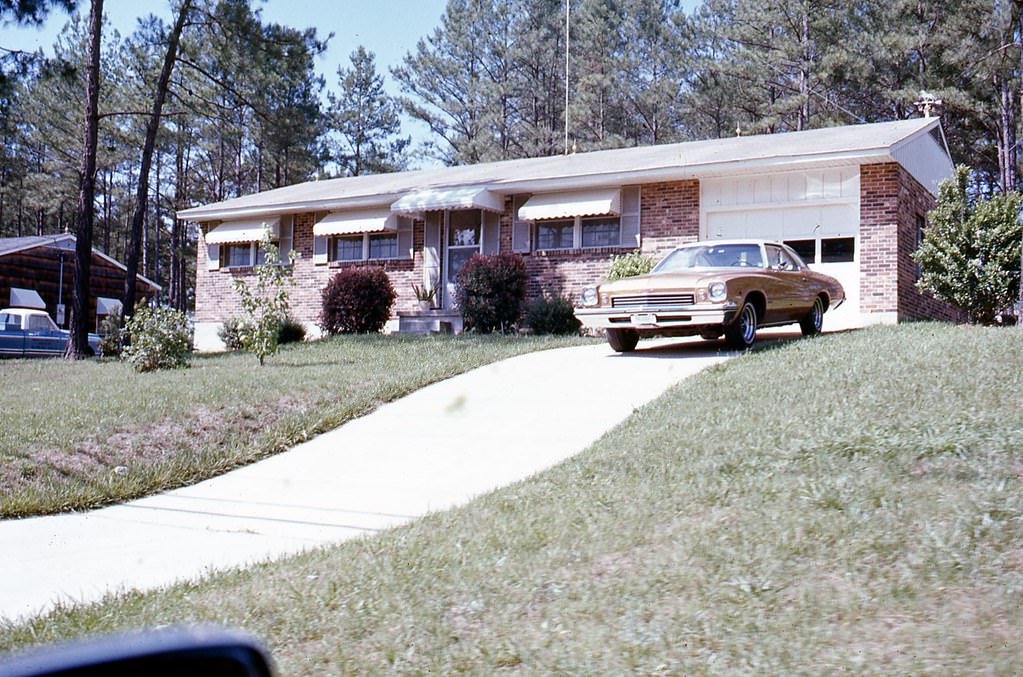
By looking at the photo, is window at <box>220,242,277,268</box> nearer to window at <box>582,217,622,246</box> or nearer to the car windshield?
window at <box>582,217,622,246</box>

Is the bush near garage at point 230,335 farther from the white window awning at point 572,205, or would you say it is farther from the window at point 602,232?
the window at point 602,232

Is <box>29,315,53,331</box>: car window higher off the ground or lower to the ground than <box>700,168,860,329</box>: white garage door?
lower

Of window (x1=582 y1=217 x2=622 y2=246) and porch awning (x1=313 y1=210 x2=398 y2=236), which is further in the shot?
porch awning (x1=313 y1=210 x2=398 y2=236)

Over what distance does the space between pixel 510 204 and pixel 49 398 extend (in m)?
11.8

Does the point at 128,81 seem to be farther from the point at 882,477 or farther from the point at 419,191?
the point at 882,477

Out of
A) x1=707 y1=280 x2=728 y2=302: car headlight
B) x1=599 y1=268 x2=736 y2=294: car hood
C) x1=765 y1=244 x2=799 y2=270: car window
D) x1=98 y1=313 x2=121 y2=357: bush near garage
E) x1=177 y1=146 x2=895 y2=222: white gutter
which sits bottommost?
x1=98 y1=313 x2=121 y2=357: bush near garage

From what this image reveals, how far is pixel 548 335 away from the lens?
54.0 ft

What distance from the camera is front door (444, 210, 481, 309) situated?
67.5 feet

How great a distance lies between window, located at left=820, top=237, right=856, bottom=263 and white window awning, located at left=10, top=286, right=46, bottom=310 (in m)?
28.7

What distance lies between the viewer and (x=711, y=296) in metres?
11.5

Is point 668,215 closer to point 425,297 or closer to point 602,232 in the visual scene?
point 602,232

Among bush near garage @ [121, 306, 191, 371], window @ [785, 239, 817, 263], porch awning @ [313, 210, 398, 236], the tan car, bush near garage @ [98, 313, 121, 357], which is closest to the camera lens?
the tan car

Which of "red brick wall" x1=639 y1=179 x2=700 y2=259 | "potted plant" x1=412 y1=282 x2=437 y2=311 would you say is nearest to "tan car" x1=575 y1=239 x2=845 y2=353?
"red brick wall" x1=639 y1=179 x2=700 y2=259

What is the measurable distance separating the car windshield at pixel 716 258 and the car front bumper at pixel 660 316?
1.00 metres
